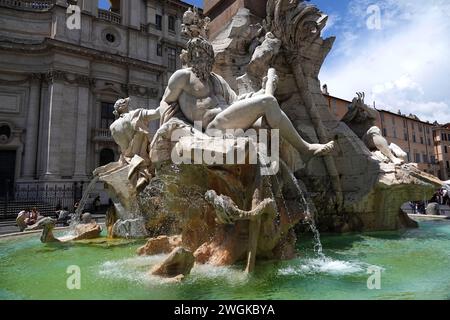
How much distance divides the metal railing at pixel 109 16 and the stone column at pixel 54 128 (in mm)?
7115

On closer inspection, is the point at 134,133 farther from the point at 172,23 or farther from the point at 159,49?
the point at 172,23

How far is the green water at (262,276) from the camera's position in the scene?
300cm

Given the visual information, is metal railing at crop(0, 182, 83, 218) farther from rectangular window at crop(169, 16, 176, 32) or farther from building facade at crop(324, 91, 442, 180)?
building facade at crop(324, 91, 442, 180)

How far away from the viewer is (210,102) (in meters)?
4.94

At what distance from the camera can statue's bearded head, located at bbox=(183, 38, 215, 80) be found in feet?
16.3

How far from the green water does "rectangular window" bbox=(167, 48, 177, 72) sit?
29.0m

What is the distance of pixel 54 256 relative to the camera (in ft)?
17.1

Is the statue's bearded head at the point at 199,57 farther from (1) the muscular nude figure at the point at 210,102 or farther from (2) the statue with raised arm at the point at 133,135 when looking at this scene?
(2) the statue with raised arm at the point at 133,135

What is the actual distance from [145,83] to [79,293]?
27894 millimetres

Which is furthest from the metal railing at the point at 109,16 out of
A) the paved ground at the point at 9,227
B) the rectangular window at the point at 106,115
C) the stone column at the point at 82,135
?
the paved ground at the point at 9,227

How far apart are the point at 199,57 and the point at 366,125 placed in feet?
15.5

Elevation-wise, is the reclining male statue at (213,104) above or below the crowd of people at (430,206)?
above
